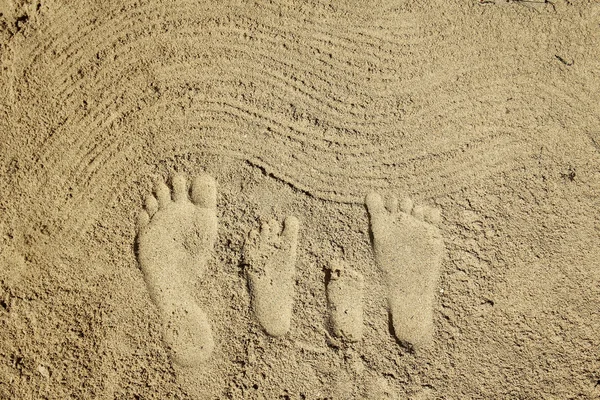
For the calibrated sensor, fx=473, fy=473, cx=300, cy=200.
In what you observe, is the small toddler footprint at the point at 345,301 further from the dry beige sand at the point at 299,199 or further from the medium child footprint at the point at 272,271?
the medium child footprint at the point at 272,271

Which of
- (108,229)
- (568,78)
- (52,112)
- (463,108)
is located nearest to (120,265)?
(108,229)

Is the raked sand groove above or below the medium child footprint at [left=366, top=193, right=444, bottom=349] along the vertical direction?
above

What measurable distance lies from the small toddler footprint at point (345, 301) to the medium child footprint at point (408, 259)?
0.11 m

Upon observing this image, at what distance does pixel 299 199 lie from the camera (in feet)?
5.42

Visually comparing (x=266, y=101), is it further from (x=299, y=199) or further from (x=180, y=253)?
(x=180, y=253)

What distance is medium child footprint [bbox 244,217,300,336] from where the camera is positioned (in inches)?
65.0

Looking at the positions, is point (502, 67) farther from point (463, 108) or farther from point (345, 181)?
point (345, 181)

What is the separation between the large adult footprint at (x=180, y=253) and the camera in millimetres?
1624

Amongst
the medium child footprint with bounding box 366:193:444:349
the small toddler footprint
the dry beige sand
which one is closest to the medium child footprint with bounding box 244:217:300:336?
the dry beige sand

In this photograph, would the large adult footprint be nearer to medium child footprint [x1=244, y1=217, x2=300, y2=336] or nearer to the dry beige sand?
the dry beige sand

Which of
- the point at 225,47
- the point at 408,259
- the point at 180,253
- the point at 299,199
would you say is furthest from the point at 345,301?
the point at 225,47

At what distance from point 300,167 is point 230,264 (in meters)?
0.42

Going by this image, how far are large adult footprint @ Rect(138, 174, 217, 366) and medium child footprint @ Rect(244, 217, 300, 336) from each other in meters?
0.16

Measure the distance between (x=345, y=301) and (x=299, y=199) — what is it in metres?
0.40
